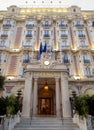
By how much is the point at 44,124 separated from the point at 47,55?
31.1 ft

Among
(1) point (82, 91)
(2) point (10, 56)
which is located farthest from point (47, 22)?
(1) point (82, 91)

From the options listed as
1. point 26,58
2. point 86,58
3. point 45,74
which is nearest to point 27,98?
point 45,74

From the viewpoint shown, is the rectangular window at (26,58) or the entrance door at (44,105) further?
the rectangular window at (26,58)

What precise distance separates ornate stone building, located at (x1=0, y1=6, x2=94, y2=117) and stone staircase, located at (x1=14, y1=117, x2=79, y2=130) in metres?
1.44

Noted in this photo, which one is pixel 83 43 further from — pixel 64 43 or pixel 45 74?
pixel 45 74

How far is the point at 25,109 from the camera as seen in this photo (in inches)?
655

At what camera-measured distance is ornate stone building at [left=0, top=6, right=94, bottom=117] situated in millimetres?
18531

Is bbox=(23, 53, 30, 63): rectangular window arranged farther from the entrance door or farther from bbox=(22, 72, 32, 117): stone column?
bbox=(22, 72, 32, 117): stone column

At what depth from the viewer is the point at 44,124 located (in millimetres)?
13922

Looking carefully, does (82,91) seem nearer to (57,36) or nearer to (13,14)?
(57,36)

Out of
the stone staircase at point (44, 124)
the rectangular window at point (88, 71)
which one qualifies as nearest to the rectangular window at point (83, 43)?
the rectangular window at point (88, 71)

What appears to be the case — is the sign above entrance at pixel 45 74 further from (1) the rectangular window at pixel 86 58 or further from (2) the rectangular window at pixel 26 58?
(1) the rectangular window at pixel 86 58

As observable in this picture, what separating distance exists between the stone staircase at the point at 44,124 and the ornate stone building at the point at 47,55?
56.5 inches

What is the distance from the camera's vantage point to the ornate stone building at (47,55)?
60.8 ft
